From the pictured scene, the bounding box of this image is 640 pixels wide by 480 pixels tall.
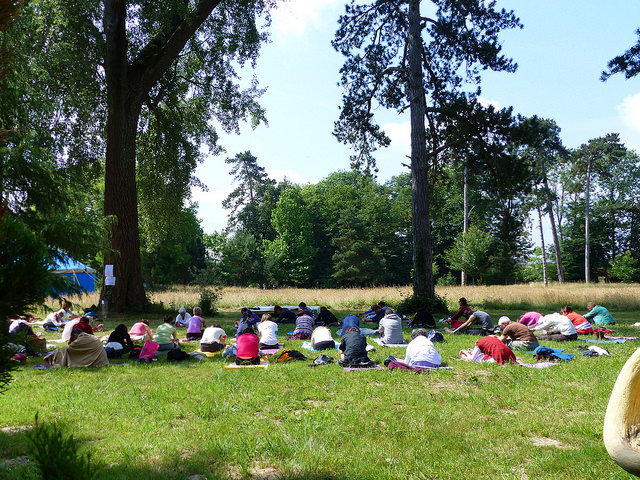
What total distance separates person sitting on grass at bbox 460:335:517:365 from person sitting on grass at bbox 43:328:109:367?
25.1ft

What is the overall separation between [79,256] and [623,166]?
61.1m

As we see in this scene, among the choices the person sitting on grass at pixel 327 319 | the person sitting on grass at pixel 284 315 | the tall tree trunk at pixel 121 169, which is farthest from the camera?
the tall tree trunk at pixel 121 169

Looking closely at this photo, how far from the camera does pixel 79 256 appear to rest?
32.4ft

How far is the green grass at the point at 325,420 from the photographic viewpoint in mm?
4008

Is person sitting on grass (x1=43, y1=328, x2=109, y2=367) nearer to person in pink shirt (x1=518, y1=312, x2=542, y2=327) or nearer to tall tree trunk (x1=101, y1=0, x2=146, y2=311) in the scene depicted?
tall tree trunk (x1=101, y1=0, x2=146, y2=311)

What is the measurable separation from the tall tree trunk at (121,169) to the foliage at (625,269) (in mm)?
46278

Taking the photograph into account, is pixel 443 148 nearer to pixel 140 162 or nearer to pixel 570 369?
pixel 570 369

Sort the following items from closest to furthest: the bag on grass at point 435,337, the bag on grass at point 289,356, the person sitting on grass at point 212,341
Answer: the bag on grass at point 289,356, the person sitting on grass at point 212,341, the bag on grass at point 435,337

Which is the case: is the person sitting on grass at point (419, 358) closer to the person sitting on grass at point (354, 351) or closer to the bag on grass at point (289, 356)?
the person sitting on grass at point (354, 351)

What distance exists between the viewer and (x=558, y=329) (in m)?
11.7

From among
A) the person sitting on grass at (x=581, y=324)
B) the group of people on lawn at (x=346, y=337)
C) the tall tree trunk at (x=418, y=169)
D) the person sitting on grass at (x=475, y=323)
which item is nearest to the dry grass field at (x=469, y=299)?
the tall tree trunk at (x=418, y=169)

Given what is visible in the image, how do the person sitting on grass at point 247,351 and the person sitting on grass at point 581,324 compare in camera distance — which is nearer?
the person sitting on grass at point 247,351

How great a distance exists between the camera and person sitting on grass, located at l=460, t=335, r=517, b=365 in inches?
343

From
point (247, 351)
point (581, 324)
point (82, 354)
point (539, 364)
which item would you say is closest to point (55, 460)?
point (247, 351)
